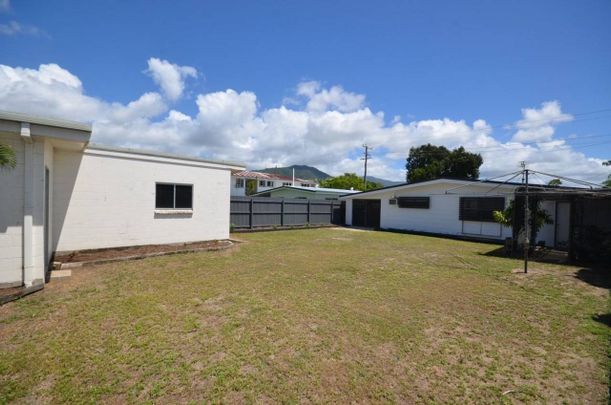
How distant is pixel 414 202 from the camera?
1820 centimetres

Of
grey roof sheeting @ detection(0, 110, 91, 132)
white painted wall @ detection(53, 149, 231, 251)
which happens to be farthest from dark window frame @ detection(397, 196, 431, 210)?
grey roof sheeting @ detection(0, 110, 91, 132)

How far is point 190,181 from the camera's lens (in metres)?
10.5

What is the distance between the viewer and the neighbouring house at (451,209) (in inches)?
496

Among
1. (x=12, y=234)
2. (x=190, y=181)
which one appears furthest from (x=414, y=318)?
(x=190, y=181)

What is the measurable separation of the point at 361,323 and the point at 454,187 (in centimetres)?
1411

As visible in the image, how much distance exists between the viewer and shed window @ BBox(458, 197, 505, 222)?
14418 mm

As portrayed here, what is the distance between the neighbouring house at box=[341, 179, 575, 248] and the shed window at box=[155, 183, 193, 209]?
13.0 meters

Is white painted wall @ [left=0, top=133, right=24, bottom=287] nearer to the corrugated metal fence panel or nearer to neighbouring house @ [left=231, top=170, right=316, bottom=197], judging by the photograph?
the corrugated metal fence panel

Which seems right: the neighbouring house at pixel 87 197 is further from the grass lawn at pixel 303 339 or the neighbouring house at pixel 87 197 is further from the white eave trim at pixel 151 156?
the grass lawn at pixel 303 339

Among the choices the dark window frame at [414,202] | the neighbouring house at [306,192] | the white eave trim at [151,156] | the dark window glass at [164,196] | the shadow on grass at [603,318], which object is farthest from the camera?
the neighbouring house at [306,192]

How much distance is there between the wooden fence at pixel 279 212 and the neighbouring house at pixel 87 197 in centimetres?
461

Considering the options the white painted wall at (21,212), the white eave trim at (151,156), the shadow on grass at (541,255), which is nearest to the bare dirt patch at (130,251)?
the white painted wall at (21,212)

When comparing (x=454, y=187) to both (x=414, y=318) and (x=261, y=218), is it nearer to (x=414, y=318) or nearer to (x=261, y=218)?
(x=261, y=218)

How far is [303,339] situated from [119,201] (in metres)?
7.75
